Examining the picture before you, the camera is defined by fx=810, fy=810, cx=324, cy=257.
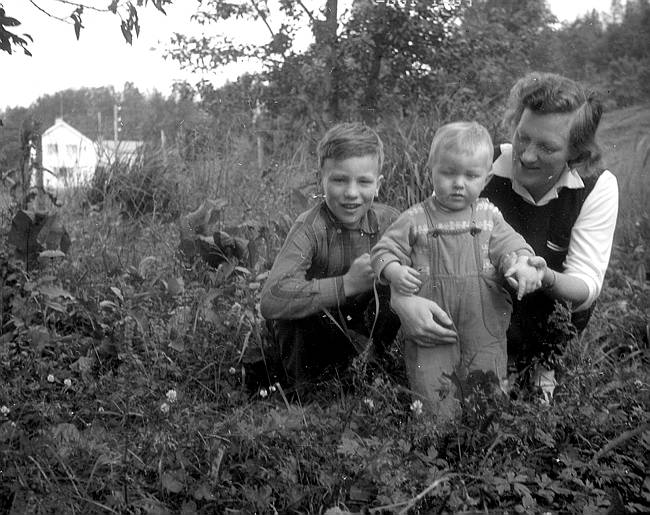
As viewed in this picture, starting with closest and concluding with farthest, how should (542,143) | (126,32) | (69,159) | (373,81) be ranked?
(126,32) → (542,143) → (69,159) → (373,81)

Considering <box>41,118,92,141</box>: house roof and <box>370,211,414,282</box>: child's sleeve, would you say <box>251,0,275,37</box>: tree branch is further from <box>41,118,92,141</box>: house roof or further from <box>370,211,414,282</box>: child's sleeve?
<box>370,211,414,282</box>: child's sleeve

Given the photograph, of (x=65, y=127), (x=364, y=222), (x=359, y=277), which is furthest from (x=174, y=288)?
(x=65, y=127)

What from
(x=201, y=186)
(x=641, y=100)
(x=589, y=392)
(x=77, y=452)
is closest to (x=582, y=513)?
(x=589, y=392)

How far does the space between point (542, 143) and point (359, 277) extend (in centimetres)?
87

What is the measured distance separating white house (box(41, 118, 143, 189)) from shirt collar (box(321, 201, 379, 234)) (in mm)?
3731

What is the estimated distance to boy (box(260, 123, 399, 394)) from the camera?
2988 mm

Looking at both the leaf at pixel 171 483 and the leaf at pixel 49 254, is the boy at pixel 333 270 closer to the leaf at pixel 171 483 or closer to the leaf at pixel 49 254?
the leaf at pixel 171 483

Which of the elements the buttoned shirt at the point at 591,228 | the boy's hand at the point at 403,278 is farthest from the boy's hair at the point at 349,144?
the buttoned shirt at the point at 591,228

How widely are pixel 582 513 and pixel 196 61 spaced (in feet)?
→ 35.1

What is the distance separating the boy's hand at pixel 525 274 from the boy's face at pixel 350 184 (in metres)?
0.67

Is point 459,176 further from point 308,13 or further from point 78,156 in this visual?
point 308,13

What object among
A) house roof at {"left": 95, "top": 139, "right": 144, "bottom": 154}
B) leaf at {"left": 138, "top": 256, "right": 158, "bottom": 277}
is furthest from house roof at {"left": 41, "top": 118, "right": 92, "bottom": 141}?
leaf at {"left": 138, "top": 256, "right": 158, "bottom": 277}

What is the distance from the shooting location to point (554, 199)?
324 cm

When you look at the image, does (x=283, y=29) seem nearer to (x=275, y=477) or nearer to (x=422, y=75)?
(x=422, y=75)
